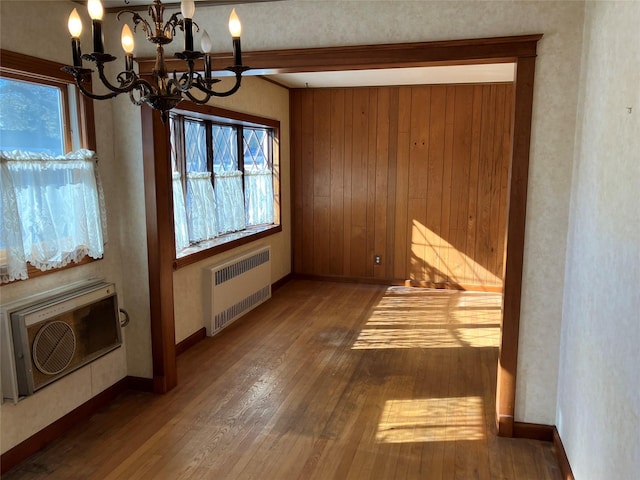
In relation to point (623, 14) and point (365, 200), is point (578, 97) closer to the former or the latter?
point (623, 14)

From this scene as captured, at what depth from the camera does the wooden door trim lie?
2602 millimetres

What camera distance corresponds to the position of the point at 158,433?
2.95 metres

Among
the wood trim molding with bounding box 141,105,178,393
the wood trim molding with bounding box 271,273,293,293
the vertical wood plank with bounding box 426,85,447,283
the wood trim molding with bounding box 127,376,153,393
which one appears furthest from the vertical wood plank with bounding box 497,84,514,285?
the wood trim molding with bounding box 127,376,153,393

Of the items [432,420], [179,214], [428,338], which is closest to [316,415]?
[432,420]

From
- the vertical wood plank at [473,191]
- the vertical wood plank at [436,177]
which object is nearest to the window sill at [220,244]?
the vertical wood plank at [436,177]

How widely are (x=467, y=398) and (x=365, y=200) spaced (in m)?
3.38

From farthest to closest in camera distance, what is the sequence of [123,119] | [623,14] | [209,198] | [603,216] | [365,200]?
[365,200] → [209,198] → [123,119] → [603,216] → [623,14]

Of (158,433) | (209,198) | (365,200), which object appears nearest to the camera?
(158,433)

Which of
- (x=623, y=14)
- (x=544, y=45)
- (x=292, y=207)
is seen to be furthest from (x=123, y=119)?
(x=292, y=207)

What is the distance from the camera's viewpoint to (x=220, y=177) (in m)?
4.93

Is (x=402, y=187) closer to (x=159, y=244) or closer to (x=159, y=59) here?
(x=159, y=244)

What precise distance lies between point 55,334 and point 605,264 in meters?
2.73

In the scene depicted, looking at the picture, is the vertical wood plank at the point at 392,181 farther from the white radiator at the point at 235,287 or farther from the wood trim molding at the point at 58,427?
the wood trim molding at the point at 58,427

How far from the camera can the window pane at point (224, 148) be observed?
4.93 m
